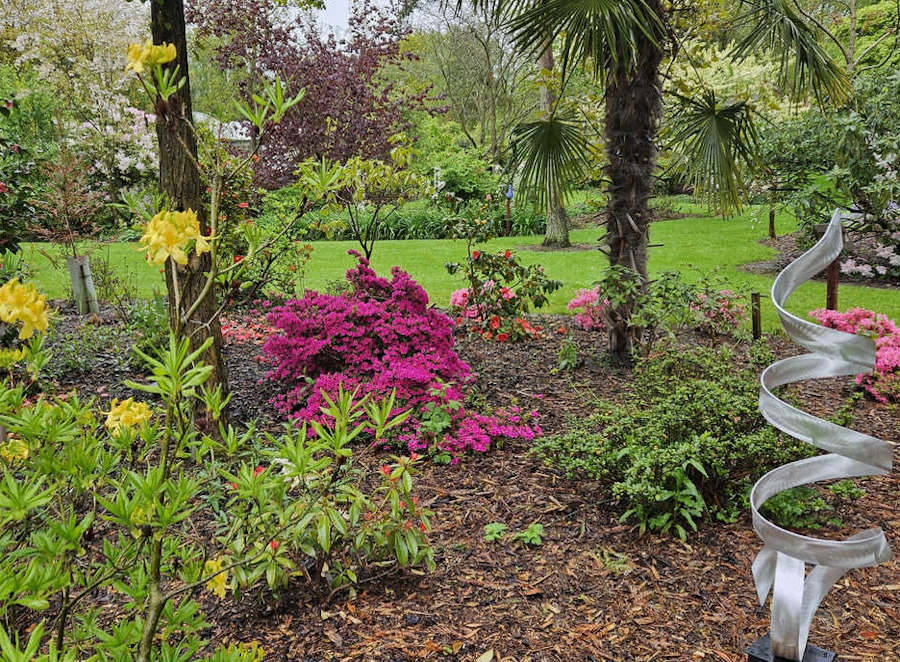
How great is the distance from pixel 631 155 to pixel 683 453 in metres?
2.92

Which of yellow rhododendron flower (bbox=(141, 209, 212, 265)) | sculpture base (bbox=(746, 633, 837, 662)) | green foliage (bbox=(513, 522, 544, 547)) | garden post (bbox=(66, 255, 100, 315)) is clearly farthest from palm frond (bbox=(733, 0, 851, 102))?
garden post (bbox=(66, 255, 100, 315))

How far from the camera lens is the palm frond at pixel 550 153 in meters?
5.39

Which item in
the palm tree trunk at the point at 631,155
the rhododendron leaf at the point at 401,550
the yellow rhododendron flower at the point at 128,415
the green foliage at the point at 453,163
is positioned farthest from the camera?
the green foliage at the point at 453,163

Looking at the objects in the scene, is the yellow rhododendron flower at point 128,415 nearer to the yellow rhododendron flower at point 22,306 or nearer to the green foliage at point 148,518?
the green foliage at point 148,518

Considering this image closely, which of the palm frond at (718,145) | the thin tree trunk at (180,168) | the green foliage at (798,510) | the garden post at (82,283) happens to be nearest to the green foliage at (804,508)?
the green foliage at (798,510)

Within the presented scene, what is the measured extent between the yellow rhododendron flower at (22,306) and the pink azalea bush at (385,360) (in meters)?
2.50

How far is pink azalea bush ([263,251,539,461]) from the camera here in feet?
12.1

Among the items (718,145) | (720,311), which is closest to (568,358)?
(720,311)

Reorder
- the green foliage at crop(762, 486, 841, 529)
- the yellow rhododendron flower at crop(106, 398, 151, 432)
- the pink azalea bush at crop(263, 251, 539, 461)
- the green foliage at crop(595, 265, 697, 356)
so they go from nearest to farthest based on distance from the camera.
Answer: the yellow rhododendron flower at crop(106, 398, 151, 432) → the green foliage at crop(762, 486, 841, 529) → the pink azalea bush at crop(263, 251, 539, 461) → the green foliage at crop(595, 265, 697, 356)

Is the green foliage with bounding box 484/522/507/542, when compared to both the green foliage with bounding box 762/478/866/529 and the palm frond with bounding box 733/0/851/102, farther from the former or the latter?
the palm frond with bounding box 733/0/851/102

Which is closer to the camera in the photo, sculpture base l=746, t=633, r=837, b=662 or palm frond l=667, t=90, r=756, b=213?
sculpture base l=746, t=633, r=837, b=662

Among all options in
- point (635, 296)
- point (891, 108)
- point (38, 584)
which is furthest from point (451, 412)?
point (891, 108)

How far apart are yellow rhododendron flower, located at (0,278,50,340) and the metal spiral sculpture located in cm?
160

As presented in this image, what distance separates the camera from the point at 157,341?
5.06 metres
